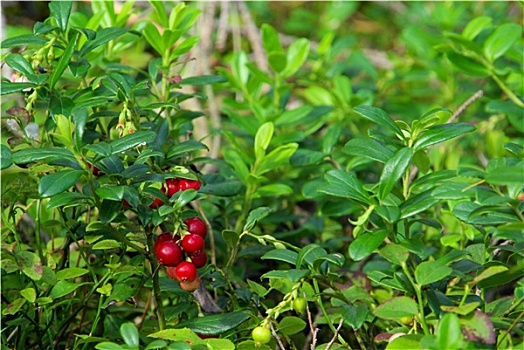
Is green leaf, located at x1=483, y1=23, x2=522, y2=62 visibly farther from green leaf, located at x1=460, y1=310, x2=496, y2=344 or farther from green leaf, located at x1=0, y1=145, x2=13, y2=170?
green leaf, located at x1=0, y1=145, x2=13, y2=170

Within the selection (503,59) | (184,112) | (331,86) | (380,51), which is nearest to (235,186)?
(184,112)

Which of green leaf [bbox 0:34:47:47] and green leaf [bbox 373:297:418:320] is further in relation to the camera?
green leaf [bbox 0:34:47:47]

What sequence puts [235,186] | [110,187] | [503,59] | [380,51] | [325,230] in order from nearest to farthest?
1. [110,187]
2. [235,186]
3. [325,230]
4. [503,59]
5. [380,51]

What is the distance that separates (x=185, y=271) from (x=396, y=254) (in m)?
0.29

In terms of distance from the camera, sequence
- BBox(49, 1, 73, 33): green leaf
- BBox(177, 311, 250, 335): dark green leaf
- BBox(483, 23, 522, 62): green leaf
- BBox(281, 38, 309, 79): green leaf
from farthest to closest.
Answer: BBox(281, 38, 309, 79): green leaf, BBox(483, 23, 522, 62): green leaf, BBox(49, 1, 73, 33): green leaf, BBox(177, 311, 250, 335): dark green leaf

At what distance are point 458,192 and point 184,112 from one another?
1.97ft

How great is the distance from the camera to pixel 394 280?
3.33ft

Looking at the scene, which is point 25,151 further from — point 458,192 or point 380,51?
point 380,51

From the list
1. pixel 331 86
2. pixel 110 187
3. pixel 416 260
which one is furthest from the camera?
pixel 331 86

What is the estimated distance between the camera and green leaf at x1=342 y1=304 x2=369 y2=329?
3.23 feet

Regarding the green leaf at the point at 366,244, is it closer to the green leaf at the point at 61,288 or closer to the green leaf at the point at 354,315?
the green leaf at the point at 354,315

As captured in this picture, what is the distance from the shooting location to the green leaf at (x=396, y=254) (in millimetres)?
931

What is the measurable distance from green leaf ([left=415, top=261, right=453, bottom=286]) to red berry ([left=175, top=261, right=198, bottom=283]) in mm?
313

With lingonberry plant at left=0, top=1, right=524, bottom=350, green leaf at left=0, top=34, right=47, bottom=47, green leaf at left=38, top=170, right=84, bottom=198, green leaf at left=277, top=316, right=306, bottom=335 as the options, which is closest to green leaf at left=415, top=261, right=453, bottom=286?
lingonberry plant at left=0, top=1, right=524, bottom=350
